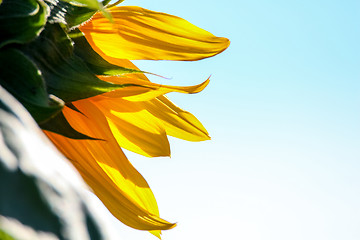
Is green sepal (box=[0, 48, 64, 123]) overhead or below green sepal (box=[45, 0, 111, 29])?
below

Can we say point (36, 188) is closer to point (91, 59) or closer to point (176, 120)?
point (91, 59)

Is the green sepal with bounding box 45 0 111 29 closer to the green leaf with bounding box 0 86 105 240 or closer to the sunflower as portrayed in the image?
the sunflower

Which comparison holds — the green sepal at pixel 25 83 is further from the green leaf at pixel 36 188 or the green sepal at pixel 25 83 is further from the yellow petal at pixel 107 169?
the green leaf at pixel 36 188

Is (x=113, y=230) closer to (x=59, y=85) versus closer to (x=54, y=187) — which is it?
(x=54, y=187)

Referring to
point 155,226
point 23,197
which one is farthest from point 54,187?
point 155,226

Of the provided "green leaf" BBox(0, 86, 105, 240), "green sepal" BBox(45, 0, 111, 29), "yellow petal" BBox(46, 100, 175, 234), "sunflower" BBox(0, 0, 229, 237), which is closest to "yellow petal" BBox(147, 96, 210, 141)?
"sunflower" BBox(0, 0, 229, 237)
